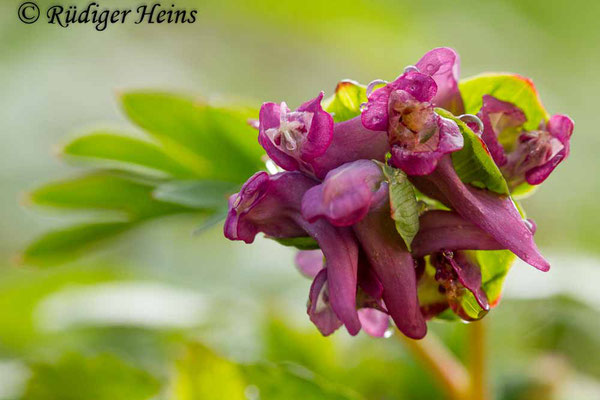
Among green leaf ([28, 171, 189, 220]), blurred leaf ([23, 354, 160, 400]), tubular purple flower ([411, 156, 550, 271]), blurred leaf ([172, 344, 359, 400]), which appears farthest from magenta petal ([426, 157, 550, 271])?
blurred leaf ([23, 354, 160, 400])

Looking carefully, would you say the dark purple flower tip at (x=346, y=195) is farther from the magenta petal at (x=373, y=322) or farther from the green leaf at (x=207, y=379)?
the green leaf at (x=207, y=379)

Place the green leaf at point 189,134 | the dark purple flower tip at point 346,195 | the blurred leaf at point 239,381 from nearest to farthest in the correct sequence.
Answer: the dark purple flower tip at point 346,195
the blurred leaf at point 239,381
the green leaf at point 189,134

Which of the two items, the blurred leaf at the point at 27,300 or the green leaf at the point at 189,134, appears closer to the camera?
the green leaf at the point at 189,134

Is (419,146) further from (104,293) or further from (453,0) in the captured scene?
(453,0)

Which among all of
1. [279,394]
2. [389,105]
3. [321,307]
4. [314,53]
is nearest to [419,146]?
[389,105]

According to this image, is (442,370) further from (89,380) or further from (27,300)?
(27,300)

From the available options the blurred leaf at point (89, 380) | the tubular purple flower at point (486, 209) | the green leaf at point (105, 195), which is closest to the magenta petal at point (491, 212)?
the tubular purple flower at point (486, 209)

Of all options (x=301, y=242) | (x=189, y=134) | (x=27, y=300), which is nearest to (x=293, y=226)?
(x=301, y=242)

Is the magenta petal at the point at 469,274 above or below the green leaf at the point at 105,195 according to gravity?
above
